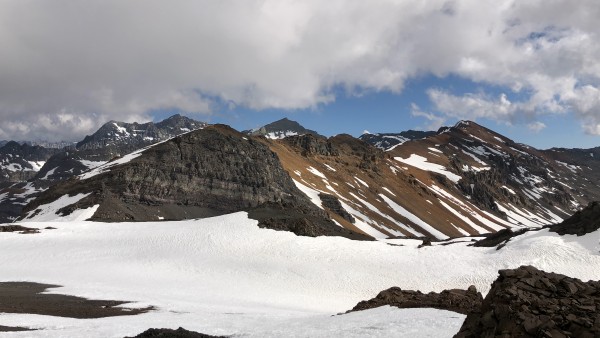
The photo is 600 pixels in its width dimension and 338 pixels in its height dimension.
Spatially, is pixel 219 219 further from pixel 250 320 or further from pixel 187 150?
pixel 187 150

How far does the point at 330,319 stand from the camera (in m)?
24.2

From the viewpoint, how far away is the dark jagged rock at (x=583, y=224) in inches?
1864

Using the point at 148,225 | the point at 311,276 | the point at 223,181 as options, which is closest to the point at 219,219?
the point at 148,225

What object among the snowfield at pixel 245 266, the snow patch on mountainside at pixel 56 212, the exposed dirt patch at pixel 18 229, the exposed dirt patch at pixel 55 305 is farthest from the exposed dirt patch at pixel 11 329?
the snow patch on mountainside at pixel 56 212

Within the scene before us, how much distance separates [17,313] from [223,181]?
108610 mm

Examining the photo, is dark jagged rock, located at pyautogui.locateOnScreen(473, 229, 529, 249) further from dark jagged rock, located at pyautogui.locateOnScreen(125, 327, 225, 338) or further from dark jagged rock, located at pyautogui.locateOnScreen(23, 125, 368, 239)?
dark jagged rock, located at pyautogui.locateOnScreen(23, 125, 368, 239)

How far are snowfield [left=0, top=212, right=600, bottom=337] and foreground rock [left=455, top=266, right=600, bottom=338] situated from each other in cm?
970

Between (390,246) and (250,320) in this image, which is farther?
(390,246)

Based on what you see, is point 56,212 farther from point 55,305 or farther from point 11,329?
point 11,329

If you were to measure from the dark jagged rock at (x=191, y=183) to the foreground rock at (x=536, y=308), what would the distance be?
78.2m

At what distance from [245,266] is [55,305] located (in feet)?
69.4

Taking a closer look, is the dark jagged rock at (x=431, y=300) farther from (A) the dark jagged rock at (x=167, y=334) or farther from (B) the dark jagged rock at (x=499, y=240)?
(B) the dark jagged rock at (x=499, y=240)

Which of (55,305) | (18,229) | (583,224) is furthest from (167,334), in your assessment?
(18,229)

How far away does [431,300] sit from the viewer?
92.7 ft
